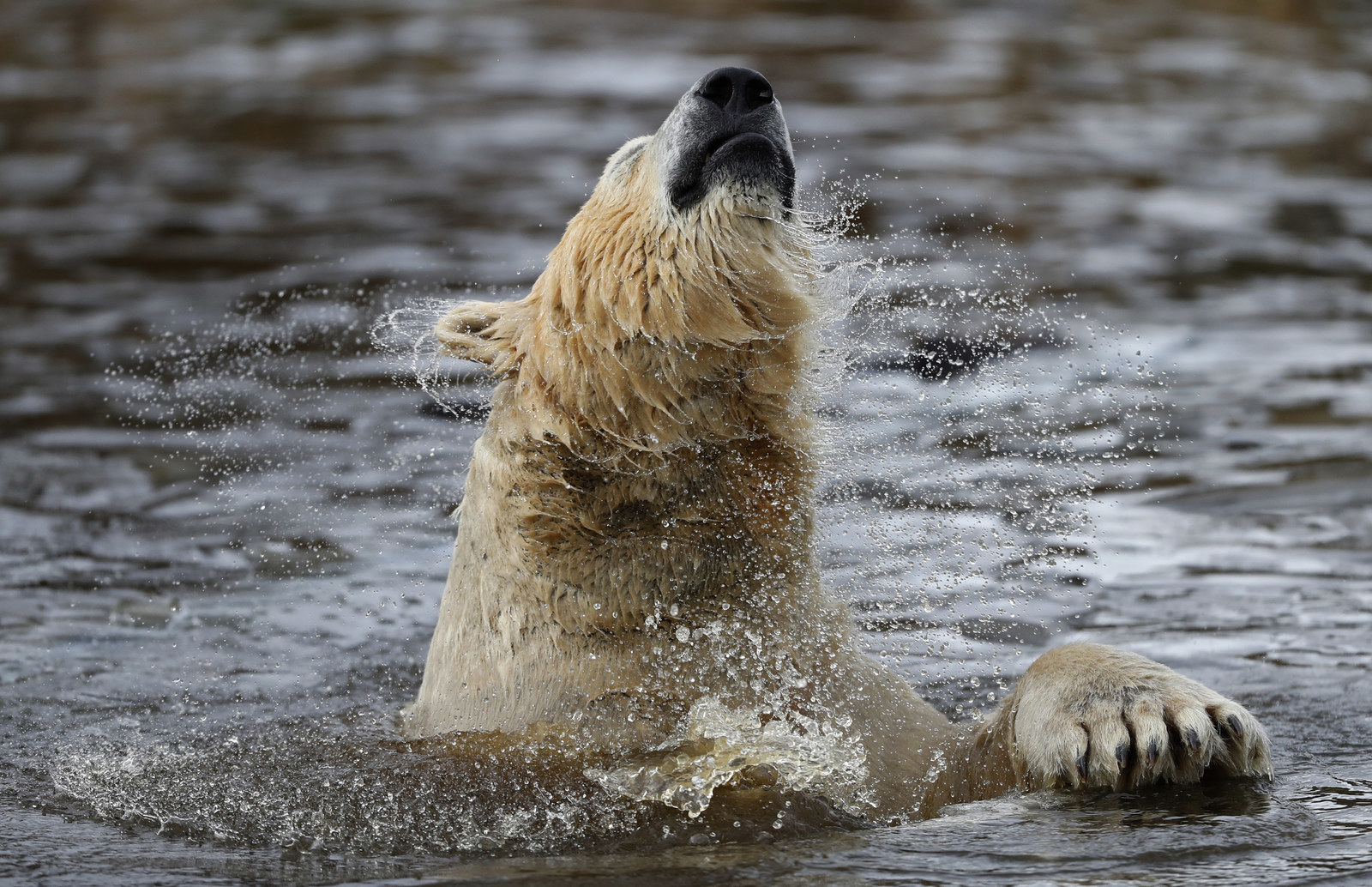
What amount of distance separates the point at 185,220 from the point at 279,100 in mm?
5009

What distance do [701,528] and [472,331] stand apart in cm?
99

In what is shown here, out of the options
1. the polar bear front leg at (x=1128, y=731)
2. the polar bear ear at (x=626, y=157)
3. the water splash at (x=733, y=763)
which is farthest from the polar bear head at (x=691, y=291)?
the polar bear front leg at (x=1128, y=731)

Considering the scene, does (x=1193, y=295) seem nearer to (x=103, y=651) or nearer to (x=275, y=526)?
(x=275, y=526)

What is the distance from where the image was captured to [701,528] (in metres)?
4.38

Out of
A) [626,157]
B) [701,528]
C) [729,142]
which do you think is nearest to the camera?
[729,142]

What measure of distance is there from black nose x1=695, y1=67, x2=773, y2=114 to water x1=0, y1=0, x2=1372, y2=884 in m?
→ 0.70

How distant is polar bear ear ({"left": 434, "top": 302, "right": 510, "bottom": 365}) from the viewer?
4742 mm

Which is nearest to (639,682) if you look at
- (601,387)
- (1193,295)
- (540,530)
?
(540,530)

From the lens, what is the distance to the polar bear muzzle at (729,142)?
4.13m

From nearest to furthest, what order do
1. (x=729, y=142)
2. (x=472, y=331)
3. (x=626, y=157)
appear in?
1. (x=729, y=142)
2. (x=626, y=157)
3. (x=472, y=331)

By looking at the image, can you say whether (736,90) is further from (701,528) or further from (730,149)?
(701,528)

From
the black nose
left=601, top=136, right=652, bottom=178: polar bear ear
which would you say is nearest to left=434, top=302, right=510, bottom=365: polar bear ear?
left=601, top=136, right=652, bottom=178: polar bear ear

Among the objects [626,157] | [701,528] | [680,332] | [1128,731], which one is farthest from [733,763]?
[626,157]

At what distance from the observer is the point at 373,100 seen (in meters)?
18.7
